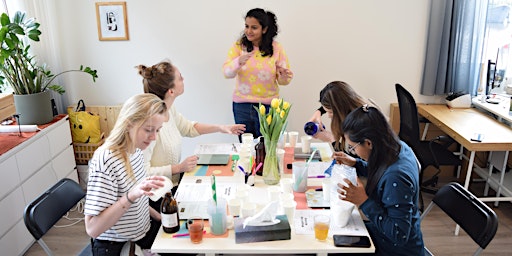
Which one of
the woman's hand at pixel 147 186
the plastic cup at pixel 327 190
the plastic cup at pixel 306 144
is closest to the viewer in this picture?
the woman's hand at pixel 147 186

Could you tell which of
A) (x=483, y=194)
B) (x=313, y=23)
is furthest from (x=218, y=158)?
(x=483, y=194)

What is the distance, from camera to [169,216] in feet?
6.02

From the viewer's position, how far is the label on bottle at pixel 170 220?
184 cm

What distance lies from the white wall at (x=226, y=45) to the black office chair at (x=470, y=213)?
75.4 inches

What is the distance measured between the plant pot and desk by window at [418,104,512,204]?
305 cm

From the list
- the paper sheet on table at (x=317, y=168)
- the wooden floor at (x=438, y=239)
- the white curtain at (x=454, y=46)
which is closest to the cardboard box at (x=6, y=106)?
the wooden floor at (x=438, y=239)

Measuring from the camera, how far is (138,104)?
6.37 ft

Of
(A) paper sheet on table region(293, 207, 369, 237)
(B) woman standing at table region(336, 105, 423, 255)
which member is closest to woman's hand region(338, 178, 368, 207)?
(B) woman standing at table region(336, 105, 423, 255)

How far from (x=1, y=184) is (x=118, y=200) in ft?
4.44

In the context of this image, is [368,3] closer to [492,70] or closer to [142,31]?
[492,70]

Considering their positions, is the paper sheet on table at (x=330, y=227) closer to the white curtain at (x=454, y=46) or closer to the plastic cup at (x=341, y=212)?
the plastic cup at (x=341, y=212)

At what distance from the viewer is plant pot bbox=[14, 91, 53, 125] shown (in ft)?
10.6

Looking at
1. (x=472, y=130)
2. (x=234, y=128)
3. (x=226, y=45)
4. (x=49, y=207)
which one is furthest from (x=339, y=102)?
(x=226, y=45)

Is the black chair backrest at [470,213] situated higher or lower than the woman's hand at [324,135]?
lower
